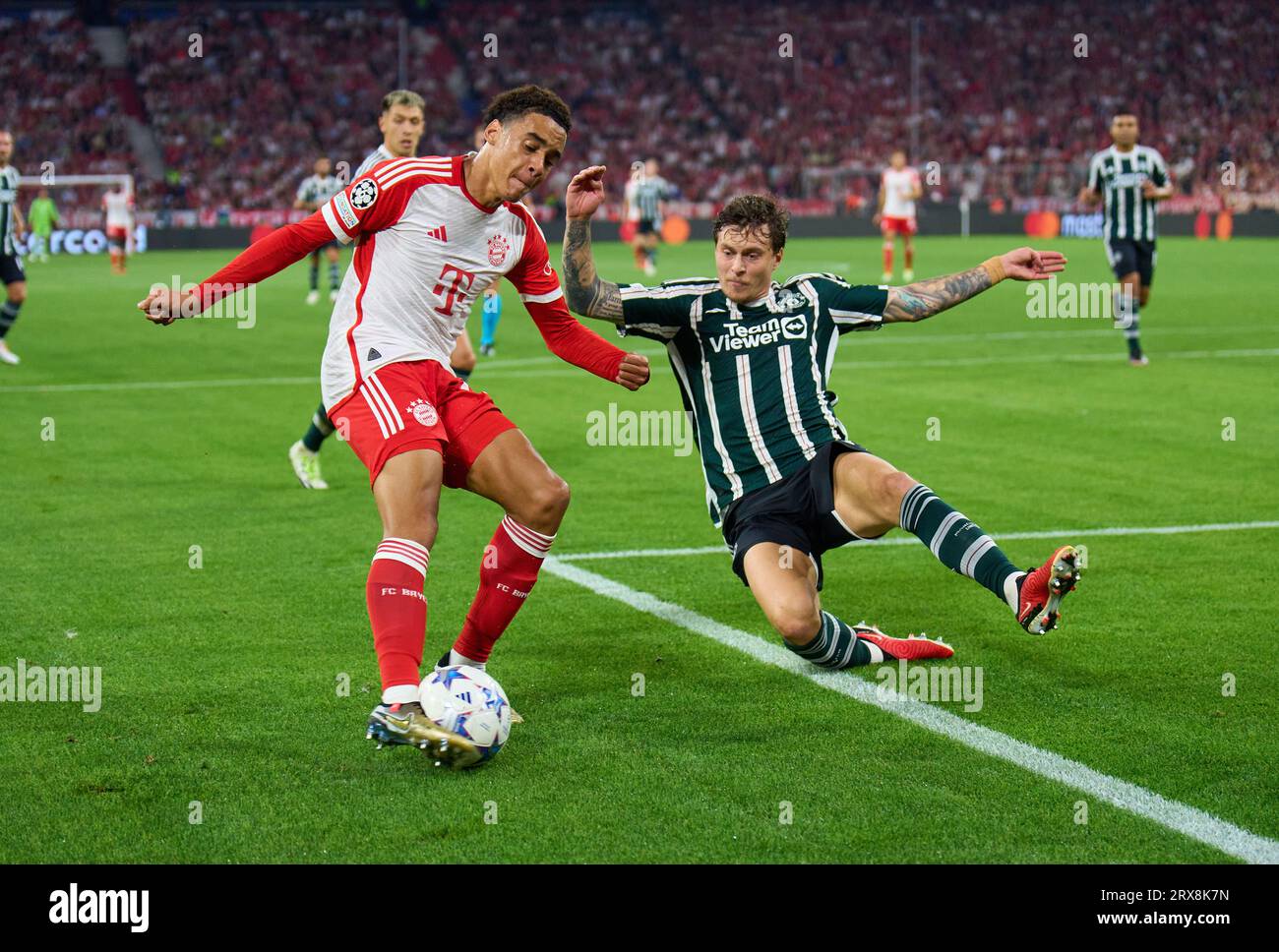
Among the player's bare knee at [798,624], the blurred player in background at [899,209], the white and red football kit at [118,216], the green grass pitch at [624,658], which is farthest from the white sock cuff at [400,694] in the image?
the white and red football kit at [118,216]

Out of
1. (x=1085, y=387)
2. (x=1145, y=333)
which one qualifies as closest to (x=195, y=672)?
(x=1085, y=387)

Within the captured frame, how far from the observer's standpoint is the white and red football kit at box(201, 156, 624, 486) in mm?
5098

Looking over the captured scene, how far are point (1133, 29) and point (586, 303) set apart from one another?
50093mm

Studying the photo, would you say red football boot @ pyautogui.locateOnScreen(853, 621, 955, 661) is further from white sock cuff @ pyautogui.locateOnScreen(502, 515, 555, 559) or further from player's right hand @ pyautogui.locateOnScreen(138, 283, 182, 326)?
player's right hand @ pyautogui.locateOnScreen(138, 283, 182, 326)

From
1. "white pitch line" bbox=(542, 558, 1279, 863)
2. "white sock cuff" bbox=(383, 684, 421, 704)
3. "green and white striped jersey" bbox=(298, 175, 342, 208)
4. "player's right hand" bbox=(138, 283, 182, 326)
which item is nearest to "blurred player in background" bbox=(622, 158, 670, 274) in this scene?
"green and white striped jersey" bbox=(298, 175, 342, 208)

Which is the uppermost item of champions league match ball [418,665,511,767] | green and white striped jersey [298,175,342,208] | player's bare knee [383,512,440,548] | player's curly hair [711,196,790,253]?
green and white striped jersey [298,175,342,208]

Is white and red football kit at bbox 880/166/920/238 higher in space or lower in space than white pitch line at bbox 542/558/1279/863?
higher

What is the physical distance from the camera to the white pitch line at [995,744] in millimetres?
3986

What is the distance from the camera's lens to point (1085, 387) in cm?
1344

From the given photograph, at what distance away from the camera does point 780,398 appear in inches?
227

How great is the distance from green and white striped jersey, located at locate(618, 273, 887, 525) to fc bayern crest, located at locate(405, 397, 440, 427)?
0.90m

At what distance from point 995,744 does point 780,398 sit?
5.09 ft

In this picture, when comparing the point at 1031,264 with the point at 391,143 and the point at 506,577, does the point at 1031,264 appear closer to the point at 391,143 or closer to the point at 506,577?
the point at 506,577

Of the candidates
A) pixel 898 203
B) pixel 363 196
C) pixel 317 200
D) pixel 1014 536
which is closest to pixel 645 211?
pixel 898 203
